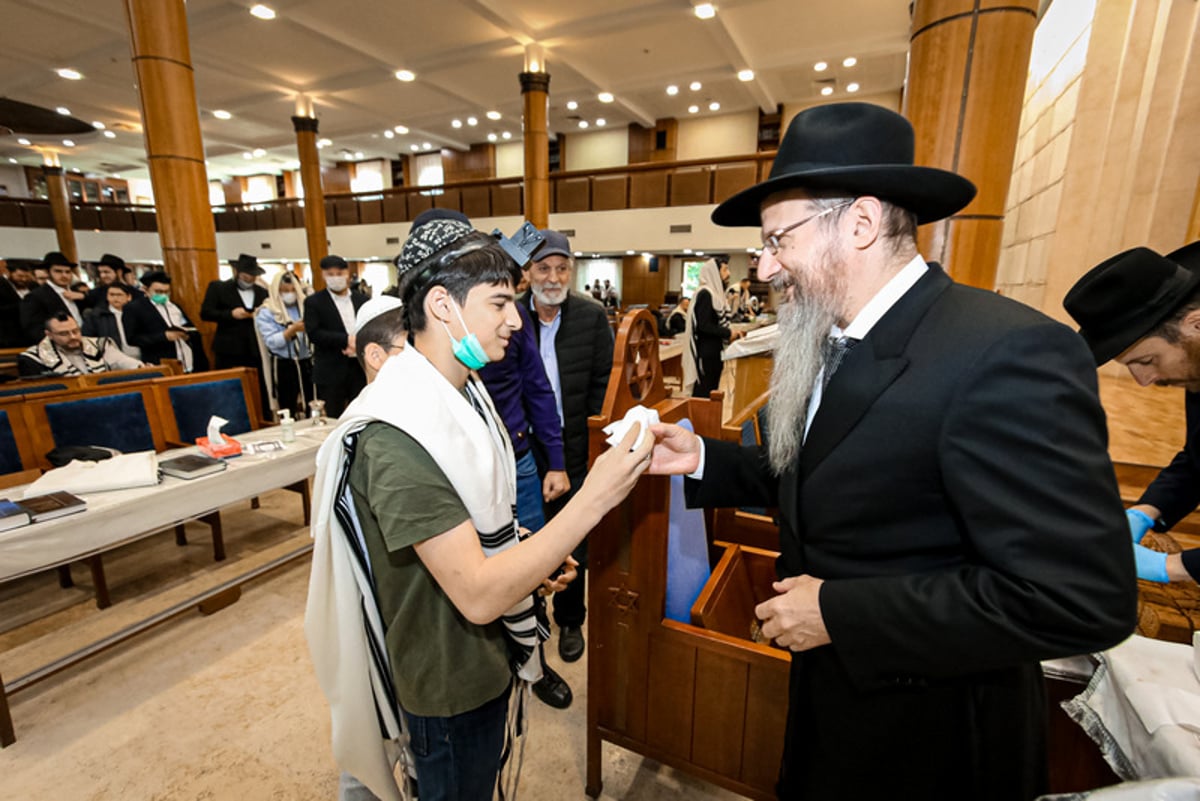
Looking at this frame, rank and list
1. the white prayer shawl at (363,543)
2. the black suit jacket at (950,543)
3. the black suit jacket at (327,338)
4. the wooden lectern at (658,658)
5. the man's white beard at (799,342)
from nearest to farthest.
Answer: the black suit jacket at (950,543) → the man's white beard at (799,342) → the white prayer shawl at (363,543) → the wooden lectern at (658,658) → the black suit jacket at (327,338)

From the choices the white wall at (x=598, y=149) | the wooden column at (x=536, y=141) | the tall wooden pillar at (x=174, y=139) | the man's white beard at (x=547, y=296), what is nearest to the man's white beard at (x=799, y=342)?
the man's white beard at (x=547, y=296)

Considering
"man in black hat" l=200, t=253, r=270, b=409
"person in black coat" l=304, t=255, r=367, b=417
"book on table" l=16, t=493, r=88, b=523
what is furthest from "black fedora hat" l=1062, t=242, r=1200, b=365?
"man in black hat" l=200, t=253, r=270, b=409

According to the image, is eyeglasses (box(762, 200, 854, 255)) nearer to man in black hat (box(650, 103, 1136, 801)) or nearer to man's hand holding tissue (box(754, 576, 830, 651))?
man in black hat (box(650, 103, 1136, 801))

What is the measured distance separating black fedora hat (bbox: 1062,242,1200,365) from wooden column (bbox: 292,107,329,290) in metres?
→ 13.1

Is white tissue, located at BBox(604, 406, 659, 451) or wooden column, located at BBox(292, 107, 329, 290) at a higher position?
wooden column, located at BBox(292, 107, 329, 290)

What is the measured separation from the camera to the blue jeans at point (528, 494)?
2.14 metres

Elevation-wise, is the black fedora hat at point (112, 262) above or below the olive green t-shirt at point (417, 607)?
above

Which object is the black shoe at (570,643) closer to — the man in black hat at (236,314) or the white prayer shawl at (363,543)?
the white prayer shawl at (363,543)

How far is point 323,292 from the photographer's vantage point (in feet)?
13.2

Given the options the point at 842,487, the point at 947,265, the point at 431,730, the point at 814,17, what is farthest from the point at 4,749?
the point at 814,17

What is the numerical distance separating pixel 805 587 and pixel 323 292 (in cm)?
421

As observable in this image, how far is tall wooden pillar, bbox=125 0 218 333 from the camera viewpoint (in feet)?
15.3

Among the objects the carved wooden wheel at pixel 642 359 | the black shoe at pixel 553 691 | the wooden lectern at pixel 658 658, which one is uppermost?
the carved wooden wheel at pixel 642 359

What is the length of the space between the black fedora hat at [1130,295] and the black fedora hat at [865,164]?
634 millimetres
